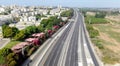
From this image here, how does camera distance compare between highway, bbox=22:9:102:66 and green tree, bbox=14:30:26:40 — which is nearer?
highway, bbox=22:9:102:66

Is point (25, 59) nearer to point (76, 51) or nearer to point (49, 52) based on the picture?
point (49, 52)

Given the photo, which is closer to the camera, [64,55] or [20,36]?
Answer: [64,55]

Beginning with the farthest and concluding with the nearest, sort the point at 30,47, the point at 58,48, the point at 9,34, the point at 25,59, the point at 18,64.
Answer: the point at 9,34
the point at 58,48
the point at 30,47
the point at 25,59
the point at 18,64

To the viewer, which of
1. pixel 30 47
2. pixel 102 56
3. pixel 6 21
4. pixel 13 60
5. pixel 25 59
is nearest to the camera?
pixel 13 60

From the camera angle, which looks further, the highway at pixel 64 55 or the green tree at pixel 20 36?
the green tree at pixel 20 36

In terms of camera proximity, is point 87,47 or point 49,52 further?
point 87,47

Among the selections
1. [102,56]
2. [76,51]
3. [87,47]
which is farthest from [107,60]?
[87,47]

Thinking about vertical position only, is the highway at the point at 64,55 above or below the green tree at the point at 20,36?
below

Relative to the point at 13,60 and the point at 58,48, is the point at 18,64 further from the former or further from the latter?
the point at 58,48

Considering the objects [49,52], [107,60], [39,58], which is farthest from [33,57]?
[107,60]

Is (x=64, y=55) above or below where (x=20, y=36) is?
below

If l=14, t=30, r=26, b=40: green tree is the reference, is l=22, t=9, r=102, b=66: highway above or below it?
below
